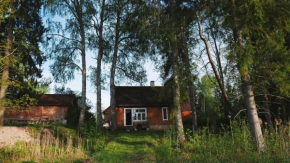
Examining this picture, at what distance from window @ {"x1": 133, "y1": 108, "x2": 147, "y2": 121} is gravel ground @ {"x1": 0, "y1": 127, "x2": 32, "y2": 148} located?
39.4 feet

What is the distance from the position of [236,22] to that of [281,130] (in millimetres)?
4423

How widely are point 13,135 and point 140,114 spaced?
45.6ft

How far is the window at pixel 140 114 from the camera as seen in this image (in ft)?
90.9

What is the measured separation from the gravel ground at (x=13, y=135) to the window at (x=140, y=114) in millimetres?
12002

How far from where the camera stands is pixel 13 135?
17391mm

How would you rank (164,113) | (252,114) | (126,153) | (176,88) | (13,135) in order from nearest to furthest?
(252,114) < (126,153) < (176,88) < (13,135) < (164,113)

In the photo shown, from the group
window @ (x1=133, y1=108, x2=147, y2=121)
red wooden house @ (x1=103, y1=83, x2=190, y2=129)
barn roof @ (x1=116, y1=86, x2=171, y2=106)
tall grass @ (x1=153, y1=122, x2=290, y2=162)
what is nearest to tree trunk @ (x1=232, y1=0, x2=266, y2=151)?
tall grass @ (x1=153, y1=122, x2=290, y2=162)

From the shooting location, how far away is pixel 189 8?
13.5m

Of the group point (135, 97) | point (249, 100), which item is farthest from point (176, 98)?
point (135, 97)

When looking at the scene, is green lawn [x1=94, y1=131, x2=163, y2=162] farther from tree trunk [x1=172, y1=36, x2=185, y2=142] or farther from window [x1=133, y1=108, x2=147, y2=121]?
window [x1=133, y1=108, x2=147, y2=121]

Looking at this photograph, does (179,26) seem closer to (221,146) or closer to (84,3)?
(221,146)

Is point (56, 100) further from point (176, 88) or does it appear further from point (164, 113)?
point (176, 88)

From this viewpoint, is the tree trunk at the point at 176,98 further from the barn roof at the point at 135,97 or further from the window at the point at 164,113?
the window at the point at 164,113

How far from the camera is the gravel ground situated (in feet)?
54.4
